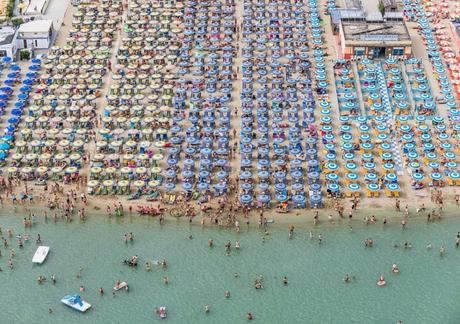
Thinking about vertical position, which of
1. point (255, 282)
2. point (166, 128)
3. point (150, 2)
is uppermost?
point (150, 2)

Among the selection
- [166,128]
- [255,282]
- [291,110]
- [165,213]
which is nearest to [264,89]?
[291,110]

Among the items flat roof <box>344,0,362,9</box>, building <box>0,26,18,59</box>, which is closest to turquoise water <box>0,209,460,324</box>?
building <box>0,26,18,59</box>

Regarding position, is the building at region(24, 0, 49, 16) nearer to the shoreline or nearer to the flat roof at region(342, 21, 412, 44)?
the flat roof at region(342, 21, 412, 44)

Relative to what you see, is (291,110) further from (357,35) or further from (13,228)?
(13,228)

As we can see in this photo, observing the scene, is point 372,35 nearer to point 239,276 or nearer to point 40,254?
point 239,276

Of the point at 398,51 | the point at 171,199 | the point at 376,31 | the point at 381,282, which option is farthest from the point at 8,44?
the point at 381,282

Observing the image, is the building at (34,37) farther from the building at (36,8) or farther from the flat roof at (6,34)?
the building at (36,8)
